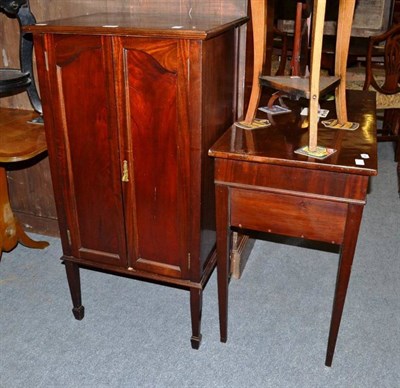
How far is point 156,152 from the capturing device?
1729 millimetres

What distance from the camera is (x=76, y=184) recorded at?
1.92 metres

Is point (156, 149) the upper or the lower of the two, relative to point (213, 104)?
lower

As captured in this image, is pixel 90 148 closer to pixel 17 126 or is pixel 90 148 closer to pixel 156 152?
pixel 156 152

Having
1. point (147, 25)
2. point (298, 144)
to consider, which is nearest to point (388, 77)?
point (298, 144)

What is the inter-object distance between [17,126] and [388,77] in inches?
110

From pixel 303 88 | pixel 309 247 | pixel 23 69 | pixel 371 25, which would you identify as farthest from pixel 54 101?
pixel 371 25

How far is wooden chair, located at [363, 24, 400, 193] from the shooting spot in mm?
3631

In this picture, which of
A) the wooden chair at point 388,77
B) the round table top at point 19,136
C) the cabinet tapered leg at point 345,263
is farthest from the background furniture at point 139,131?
the wooden chair at point 388,77

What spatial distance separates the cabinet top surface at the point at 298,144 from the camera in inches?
60.6

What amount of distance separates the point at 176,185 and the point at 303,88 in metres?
0.57

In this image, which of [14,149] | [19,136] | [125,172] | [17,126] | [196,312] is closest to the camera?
[125,172]

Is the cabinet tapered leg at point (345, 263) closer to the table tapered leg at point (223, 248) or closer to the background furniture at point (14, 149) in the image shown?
the table tapered leg at point (223, 248)

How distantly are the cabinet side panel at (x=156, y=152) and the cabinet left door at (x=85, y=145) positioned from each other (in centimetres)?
7

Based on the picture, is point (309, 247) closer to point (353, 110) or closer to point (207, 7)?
point (353, 110)
